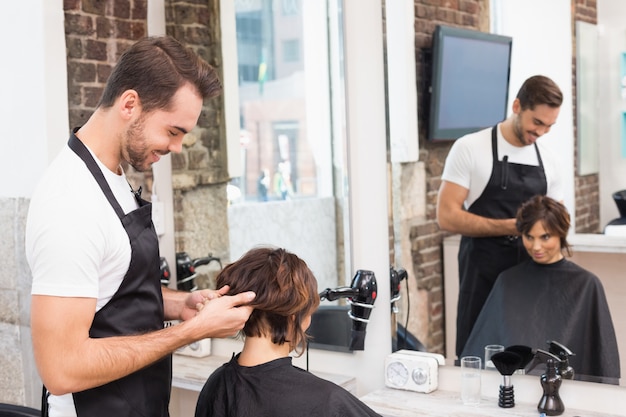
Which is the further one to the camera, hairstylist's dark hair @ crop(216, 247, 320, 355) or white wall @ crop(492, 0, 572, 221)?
white wall @ crop(492, 0, 572, 221)

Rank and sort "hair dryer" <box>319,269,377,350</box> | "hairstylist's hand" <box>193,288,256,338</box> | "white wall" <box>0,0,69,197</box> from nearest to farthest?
"hairstylist's hand" <box>193,288,256,338</box>, "hair dryer" <box>319,269,377,350</box>, "white wall" <box>0,0,69,197</box>

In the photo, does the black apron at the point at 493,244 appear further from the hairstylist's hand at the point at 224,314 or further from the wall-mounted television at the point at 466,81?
the hairstylist's hand at the point at 224,314

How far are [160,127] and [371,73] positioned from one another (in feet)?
2.97

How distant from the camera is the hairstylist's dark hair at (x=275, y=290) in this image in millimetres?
1942

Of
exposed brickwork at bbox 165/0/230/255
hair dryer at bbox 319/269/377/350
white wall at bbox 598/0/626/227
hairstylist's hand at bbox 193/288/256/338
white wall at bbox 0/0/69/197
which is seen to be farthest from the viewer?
exposed brickwork at bbox 165/0/230/255

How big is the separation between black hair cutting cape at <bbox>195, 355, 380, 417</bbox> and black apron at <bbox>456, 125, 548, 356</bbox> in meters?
0.58

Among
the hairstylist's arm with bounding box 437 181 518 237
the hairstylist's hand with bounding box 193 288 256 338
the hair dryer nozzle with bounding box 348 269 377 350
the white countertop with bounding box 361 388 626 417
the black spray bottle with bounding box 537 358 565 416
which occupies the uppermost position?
the hairstylist's arm with bounding box 437 181 518 237

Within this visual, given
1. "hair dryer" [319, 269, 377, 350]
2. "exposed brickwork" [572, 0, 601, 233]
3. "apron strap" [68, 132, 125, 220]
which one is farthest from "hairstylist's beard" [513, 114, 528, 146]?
"apron strap" [68, 132, 125, 220]

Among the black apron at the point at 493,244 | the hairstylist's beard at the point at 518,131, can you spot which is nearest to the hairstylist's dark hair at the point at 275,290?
the black apron at the point at 493,244

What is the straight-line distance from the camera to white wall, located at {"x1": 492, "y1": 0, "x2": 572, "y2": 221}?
2217 millimetres

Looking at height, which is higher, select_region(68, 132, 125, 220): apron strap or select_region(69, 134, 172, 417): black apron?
select_region(68, 132, 125, 220): apron strap

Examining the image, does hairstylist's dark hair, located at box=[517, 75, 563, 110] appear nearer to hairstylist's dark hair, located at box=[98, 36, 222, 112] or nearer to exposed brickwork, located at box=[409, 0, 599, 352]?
exposed brickwork, located at box=[409, 0, 599, 352]

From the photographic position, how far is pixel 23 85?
9.56 ft

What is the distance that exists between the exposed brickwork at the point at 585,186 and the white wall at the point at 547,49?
0.04 ft
